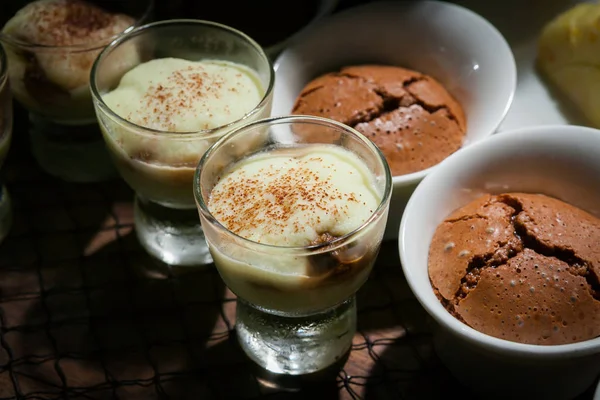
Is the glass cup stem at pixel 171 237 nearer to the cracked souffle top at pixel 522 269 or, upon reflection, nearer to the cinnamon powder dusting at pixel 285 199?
the cinnamon powder dusting at pixel 285 199

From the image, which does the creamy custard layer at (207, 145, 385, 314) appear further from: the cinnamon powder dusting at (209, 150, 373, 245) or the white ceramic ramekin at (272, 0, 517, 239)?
the white ceramic ramekin at (272, 0, 517, 239)

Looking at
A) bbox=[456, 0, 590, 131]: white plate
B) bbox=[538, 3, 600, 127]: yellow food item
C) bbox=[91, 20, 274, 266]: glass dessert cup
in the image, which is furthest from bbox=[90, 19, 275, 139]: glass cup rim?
bbox=[538, 3, 600, 127]: yellow food item

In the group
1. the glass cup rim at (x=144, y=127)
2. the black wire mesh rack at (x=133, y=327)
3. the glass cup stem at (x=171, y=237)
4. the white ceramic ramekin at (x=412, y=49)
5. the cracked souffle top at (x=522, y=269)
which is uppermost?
the glass cup rim at (x=144, y=127)

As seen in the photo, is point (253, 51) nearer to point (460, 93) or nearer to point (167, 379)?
point (460, 93)

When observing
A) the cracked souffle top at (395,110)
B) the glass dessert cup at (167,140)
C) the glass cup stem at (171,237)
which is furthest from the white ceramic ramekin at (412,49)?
the glass cup stem at (171,237)

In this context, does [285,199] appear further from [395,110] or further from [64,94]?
[64,94]
